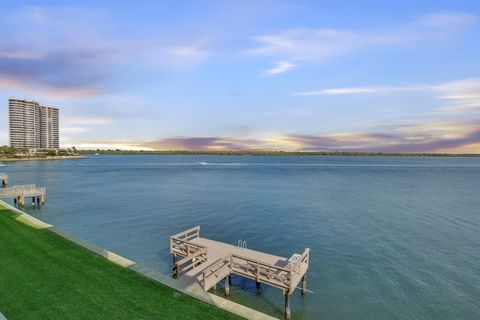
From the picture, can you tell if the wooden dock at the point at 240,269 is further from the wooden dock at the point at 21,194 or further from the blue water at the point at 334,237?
the wooden dock at the point at 21,194

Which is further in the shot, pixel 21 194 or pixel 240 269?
pixel 21 194

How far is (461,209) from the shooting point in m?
36.8

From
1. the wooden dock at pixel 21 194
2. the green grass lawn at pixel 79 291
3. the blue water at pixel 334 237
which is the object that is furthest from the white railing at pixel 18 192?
the green grass lawn at pixel 79 291

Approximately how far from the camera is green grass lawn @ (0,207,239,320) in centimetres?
947

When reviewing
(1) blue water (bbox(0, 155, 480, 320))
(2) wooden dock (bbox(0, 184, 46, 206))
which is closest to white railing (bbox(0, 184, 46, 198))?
(2) wooden dock (bbox(0, 184, 46, 206))

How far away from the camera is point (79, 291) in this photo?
10.8 m

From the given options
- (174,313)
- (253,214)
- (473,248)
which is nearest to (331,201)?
(253,214)

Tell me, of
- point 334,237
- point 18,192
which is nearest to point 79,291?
point 334,237

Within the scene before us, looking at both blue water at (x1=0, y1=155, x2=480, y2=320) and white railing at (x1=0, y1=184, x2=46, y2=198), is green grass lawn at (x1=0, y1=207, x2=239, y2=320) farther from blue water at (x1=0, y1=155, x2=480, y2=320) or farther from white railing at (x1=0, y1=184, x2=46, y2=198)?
white railing at (x1=0, y1=184, x2=46, y2=198)

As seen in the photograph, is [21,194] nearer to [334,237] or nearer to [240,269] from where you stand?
[240,269]

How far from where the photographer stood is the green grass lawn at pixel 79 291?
A: 9.47 m

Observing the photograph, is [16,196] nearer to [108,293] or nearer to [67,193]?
[67,193]

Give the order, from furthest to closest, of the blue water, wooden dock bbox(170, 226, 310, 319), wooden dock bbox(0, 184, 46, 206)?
wooden dock bbox(0, 184, 46, 206), the blue water, wooden dock bbox(170, 226, 310, 319)

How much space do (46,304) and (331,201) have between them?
38858 mm
